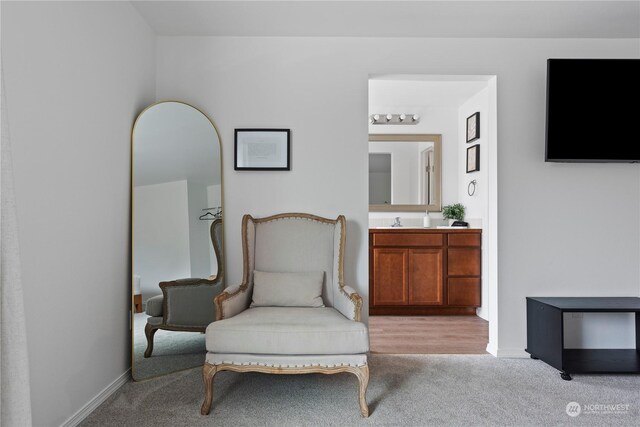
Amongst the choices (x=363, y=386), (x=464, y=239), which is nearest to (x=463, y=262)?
(x=464, y=239)

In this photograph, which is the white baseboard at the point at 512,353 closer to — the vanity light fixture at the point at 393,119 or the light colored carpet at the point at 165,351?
the light colored carpet at the point at 165,351

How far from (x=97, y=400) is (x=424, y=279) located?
3212mm

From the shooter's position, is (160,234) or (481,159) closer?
(160,234)

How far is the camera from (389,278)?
4.45 m

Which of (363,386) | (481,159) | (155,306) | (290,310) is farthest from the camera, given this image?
(481,159)

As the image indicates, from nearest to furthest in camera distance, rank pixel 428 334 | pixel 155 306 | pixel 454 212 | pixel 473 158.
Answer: pixel 155 306, pixel 428 334, pixel 473 158, pixel 454 212

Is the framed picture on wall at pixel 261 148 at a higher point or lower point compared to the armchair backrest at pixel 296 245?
higher

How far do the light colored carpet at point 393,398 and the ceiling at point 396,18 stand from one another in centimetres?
241

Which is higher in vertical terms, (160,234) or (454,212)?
(454,212)

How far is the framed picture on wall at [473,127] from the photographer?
4.60 m

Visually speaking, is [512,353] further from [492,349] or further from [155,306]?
[155,306]

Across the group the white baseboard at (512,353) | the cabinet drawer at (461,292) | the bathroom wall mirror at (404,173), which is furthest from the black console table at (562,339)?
the bathroom wall mirror at (404,173)

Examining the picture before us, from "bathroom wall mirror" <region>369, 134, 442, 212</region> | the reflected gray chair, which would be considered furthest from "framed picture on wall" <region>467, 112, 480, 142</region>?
the reflected gray chair

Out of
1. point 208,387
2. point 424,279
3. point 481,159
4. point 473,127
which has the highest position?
point 473,127
